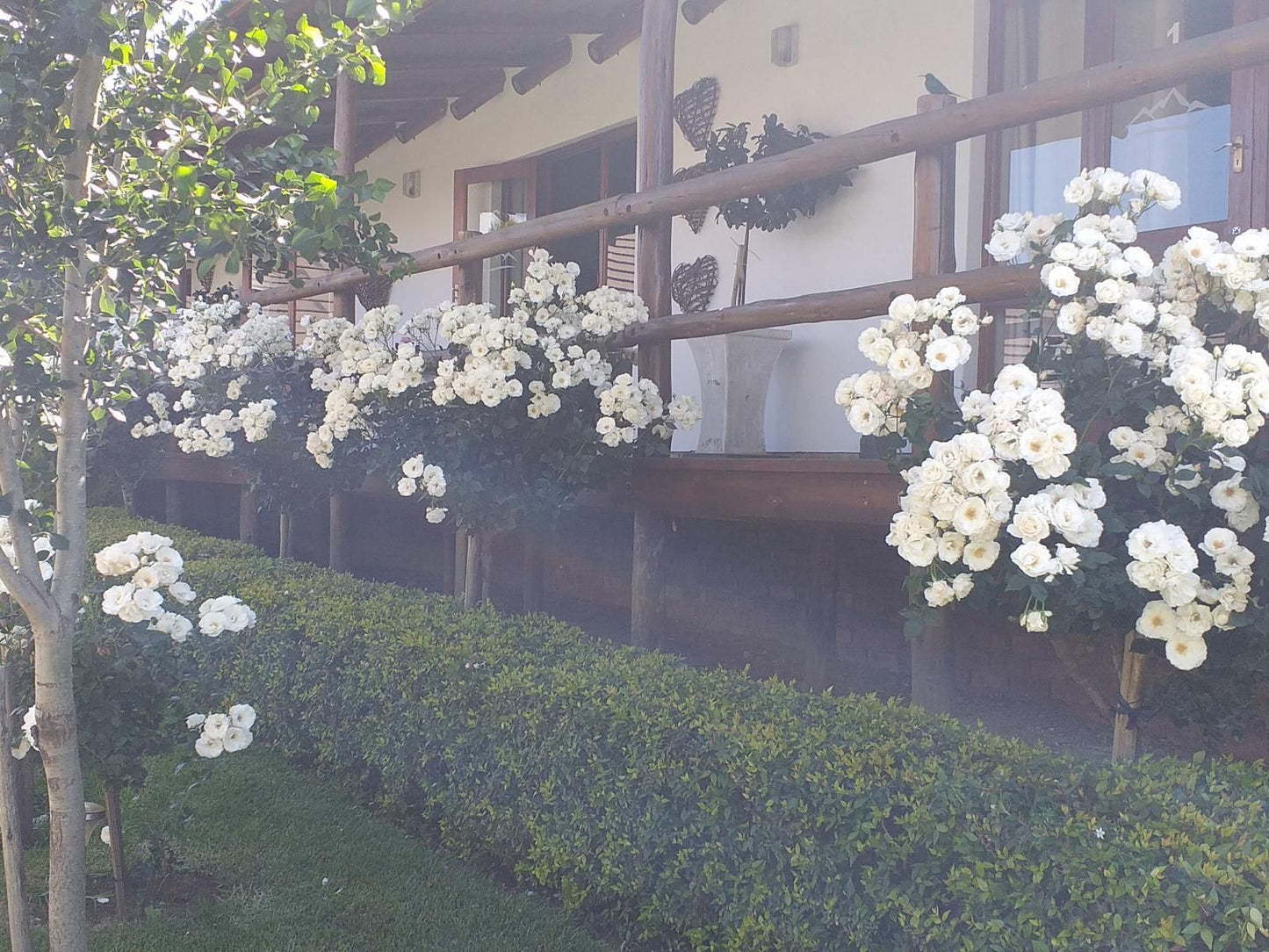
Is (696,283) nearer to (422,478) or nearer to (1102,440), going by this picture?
(422,478)

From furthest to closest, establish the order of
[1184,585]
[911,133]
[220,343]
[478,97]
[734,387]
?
[478,97] < [220,343] < [734,387] < [911,133] < [1184,585]

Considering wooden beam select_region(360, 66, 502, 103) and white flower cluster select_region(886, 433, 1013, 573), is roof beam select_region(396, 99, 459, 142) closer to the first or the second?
wooden beam select_region(360, 66, 502, 103)

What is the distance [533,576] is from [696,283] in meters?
2.42

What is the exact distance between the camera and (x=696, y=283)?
7.36 meters

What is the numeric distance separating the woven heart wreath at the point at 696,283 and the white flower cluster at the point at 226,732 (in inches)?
180

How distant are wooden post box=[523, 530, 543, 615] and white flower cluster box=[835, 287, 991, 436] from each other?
311 centimetres

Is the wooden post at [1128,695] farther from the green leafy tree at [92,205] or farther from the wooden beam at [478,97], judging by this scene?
the wooden beam at [478,97]

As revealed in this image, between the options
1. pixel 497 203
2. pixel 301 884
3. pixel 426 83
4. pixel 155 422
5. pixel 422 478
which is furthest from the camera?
pixel 497 203

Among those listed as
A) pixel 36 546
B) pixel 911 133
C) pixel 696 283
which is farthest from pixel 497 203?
pixel 36 546

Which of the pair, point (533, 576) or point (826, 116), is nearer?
point (533, 576)

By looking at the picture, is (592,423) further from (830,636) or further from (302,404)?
(302,404)

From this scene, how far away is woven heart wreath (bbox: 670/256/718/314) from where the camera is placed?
7258 millimetres

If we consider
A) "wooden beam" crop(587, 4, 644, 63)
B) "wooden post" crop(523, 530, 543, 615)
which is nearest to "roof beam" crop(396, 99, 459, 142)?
"wooden beam" crop(587, 4, 644, 63)

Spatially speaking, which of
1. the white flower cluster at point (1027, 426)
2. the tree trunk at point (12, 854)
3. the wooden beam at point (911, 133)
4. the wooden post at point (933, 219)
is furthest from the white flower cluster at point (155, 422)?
the white flower cluster at point (1027, 426)
